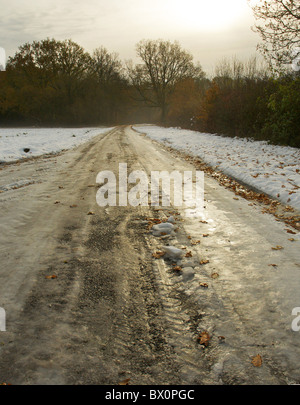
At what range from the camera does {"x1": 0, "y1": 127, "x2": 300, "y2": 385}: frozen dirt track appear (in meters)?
2.29

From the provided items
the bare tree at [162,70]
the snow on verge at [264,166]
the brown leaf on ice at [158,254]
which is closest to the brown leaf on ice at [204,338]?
the brown leaf on ice at [158,254]

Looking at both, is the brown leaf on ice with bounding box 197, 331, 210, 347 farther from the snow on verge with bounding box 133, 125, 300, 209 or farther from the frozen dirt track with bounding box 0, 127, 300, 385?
the snow on verge with bounding box 133, 125, 300, 209

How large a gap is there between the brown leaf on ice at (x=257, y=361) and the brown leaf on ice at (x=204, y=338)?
0.36 metres

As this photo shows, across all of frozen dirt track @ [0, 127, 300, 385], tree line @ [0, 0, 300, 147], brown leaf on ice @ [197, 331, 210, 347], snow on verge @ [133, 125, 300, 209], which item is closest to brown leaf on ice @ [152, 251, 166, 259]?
frozen dirt track @ [0, 127, 300, 385]

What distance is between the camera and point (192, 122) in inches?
1251

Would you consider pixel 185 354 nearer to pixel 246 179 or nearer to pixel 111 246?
pixel 111 246

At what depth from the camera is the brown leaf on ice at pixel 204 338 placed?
8.26 feet

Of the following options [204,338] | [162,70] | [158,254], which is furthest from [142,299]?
[162,70]

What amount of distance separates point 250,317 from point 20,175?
7.87 metres

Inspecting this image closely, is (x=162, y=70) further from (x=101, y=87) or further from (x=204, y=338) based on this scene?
(x=204, y=338)

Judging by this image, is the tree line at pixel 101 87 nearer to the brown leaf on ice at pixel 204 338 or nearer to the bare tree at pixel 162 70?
the bare tree at pixel 162 70

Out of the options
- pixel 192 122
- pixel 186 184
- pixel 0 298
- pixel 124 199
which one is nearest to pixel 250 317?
pixel 0 298

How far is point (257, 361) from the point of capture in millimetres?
2338

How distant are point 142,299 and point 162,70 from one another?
175 ft
